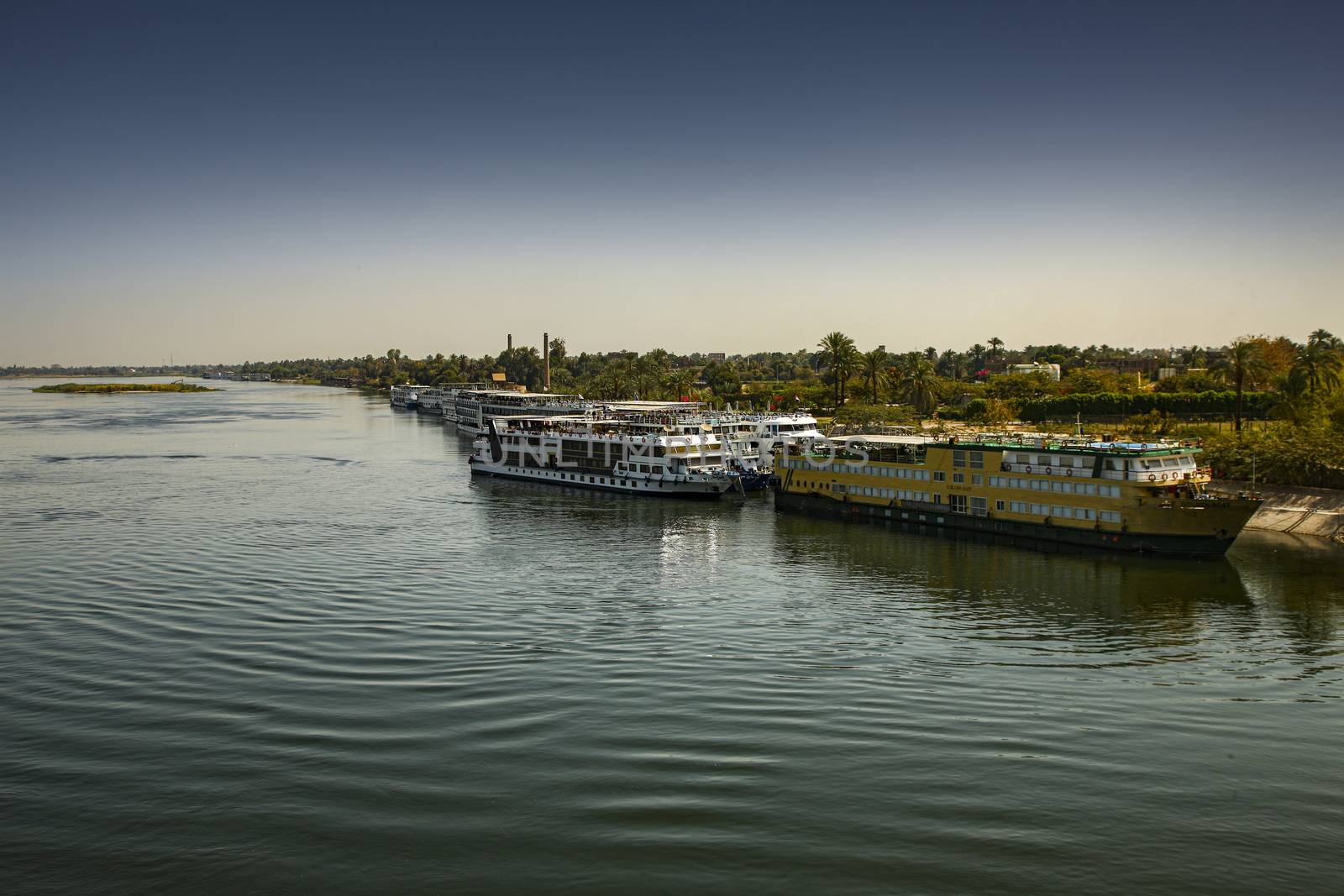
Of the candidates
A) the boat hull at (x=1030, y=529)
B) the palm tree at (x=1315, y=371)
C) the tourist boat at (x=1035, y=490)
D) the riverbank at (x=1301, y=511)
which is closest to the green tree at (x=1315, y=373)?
the palm tree at (x=1315, y=371)

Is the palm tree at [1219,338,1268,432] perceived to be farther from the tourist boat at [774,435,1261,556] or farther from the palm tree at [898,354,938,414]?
the palm tree at [898,354,938,414]

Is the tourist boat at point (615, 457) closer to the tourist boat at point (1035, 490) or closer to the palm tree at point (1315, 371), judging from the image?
the tourist boat at point (1035, 490)

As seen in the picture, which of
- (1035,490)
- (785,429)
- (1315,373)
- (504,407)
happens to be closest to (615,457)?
(785,429)

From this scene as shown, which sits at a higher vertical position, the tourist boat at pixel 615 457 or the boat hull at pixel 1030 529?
the tourist boat at pixel 615 457

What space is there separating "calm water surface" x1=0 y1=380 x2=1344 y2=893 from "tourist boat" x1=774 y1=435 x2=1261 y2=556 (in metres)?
3.34

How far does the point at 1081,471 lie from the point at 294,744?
5592cm

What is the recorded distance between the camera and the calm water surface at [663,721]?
2248cm

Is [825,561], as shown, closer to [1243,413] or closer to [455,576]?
[455,576]

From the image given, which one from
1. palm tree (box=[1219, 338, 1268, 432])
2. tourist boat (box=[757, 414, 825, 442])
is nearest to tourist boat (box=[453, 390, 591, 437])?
tourist boat (box=[757, 414, 825, 442])

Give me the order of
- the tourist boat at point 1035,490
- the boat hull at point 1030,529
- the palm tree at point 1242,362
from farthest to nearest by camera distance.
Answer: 1. the palm tree at point 1242,362
2. the tourist boat at point 1035,490
3. the boat hull at point 1030,529

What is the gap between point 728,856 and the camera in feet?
73.0

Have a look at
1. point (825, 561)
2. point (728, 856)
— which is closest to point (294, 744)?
point (728, 856)

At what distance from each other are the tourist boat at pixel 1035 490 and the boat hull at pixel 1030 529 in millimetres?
75

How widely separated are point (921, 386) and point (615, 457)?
275ft
